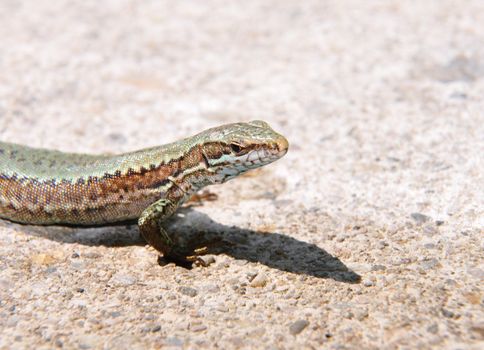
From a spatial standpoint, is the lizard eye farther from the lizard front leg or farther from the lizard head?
the lizard front leg

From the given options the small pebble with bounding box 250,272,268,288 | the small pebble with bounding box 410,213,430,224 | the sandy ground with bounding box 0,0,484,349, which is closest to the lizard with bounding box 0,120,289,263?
the sandy ground with bounding box 0,0,484,349

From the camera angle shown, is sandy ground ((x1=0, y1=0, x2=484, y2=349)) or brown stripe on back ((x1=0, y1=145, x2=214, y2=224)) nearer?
sandy ground ((x1=0, y1=0, x2=484, y2=349))

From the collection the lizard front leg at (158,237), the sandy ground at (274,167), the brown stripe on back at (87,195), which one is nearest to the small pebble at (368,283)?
the sandy ground at (274,167)

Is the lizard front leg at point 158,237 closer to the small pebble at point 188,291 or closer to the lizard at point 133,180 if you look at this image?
the lizard at point 133,180

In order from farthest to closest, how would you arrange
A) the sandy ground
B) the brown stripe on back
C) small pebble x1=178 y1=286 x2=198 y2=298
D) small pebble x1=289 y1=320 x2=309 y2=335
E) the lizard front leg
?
the brown stripe on back
the lizard front leg
small pebble x1=178 y1=286 x2=198 y2=298
the sandy ground
small pebble x1=289 y1=320 x2=309 y2=335

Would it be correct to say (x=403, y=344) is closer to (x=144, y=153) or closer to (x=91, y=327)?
(x=91, y=327)
